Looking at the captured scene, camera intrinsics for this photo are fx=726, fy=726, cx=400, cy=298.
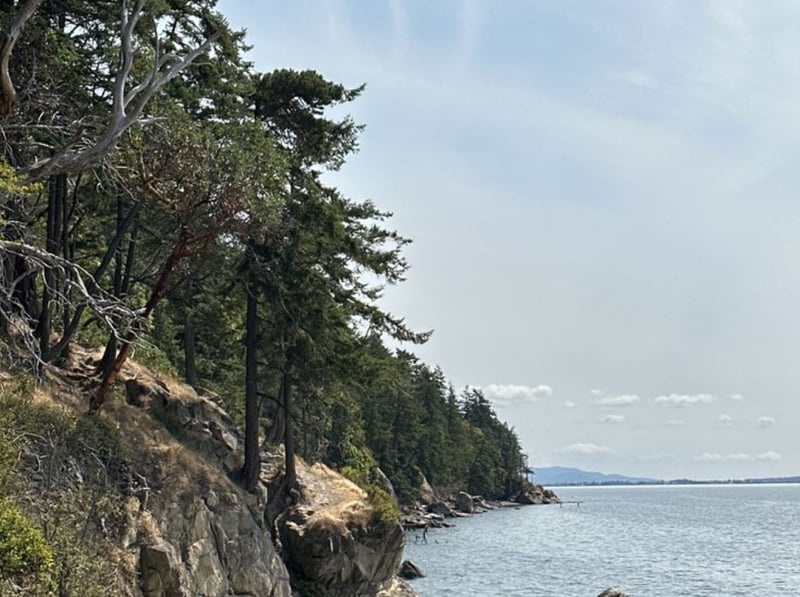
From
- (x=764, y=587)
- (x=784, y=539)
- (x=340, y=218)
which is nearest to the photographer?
(x=340, y=218)

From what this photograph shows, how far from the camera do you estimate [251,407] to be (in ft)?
66.5

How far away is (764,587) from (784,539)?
1172 inches

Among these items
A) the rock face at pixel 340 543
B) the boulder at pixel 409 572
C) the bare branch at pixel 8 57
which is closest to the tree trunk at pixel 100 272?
the bare branch at pixel 8 57

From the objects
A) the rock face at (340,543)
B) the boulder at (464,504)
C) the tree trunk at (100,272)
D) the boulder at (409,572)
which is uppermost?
the tree trunk at (100,272)

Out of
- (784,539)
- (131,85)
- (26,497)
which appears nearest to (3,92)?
(131,85)

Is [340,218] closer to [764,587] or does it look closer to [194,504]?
[194,504]

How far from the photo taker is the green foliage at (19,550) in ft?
27.0

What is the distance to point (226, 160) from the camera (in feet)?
46.1

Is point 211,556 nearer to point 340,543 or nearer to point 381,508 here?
point 340,543

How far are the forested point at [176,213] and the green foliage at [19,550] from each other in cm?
288

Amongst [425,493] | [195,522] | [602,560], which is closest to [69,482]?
[195,522]

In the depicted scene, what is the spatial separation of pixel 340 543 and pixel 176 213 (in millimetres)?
11294

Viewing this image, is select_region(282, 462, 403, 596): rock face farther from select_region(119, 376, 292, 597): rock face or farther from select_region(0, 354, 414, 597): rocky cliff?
select_region(119, 376, 292, 597): rock face

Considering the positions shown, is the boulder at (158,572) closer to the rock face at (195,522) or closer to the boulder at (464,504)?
the rock face at (195,522)
